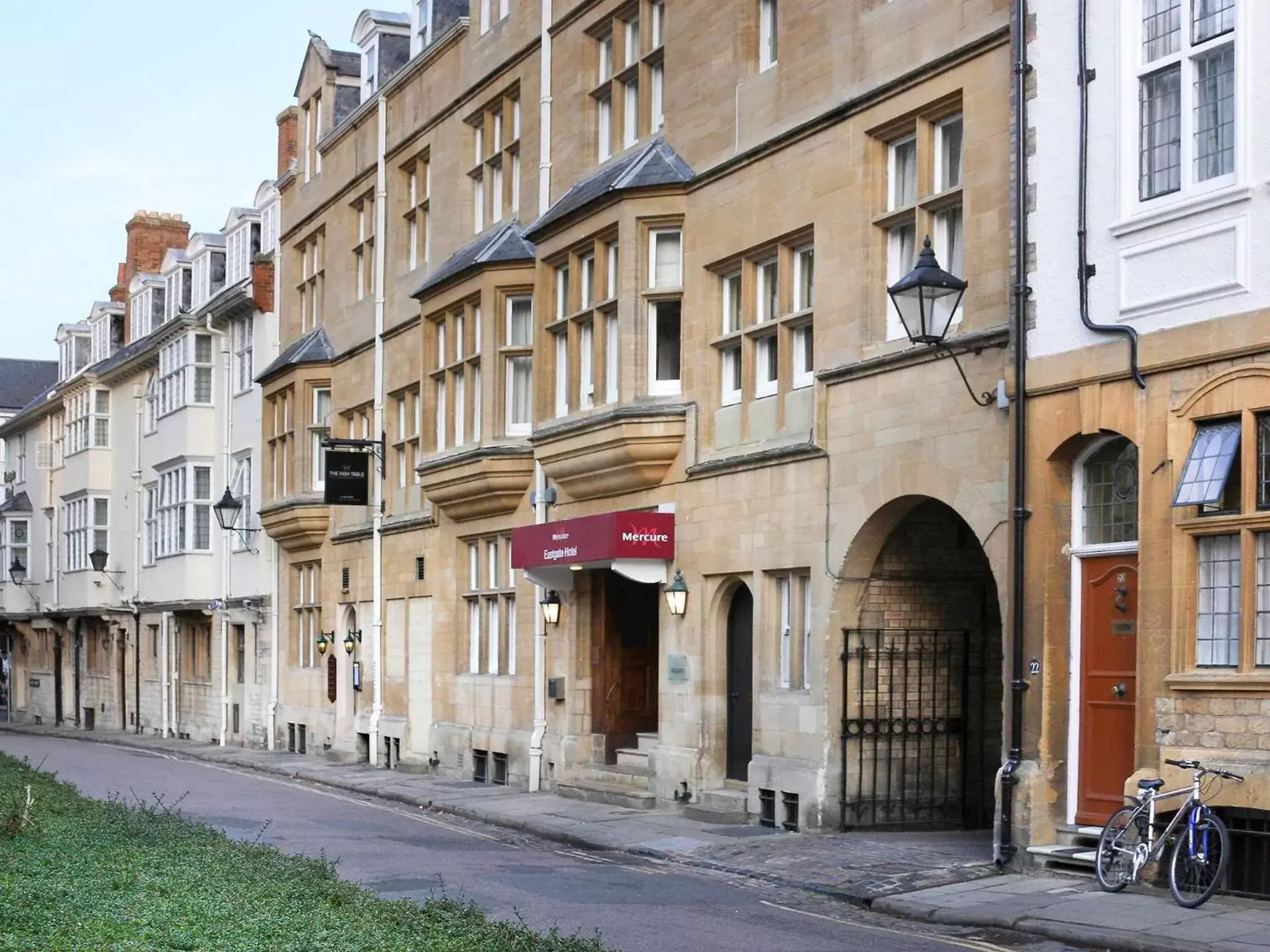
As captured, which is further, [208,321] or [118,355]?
[118,355]

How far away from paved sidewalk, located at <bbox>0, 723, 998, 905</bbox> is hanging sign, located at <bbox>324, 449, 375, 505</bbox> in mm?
5707

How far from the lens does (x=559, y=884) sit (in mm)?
14875

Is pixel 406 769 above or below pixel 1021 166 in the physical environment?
below

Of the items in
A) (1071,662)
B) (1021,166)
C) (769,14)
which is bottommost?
(1071,662)

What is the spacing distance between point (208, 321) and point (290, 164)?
4522 millimetres

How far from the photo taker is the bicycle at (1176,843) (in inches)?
488

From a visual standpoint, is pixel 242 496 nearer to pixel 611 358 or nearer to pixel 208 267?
pixel 208 267

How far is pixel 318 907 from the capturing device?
11.0 m

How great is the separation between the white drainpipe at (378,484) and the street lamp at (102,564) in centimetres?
1878

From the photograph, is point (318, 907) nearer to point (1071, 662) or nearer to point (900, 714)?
point (1071, 662)

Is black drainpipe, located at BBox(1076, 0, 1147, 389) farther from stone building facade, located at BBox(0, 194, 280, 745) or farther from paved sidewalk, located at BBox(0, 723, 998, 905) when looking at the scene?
stone building facade, located at BBox(0, 194, 280, 745)

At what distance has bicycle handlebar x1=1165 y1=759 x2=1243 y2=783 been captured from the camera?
1264 cm

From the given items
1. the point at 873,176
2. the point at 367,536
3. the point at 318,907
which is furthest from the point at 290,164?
the point at 318,907

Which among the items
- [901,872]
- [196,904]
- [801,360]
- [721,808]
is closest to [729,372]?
[801,360]
